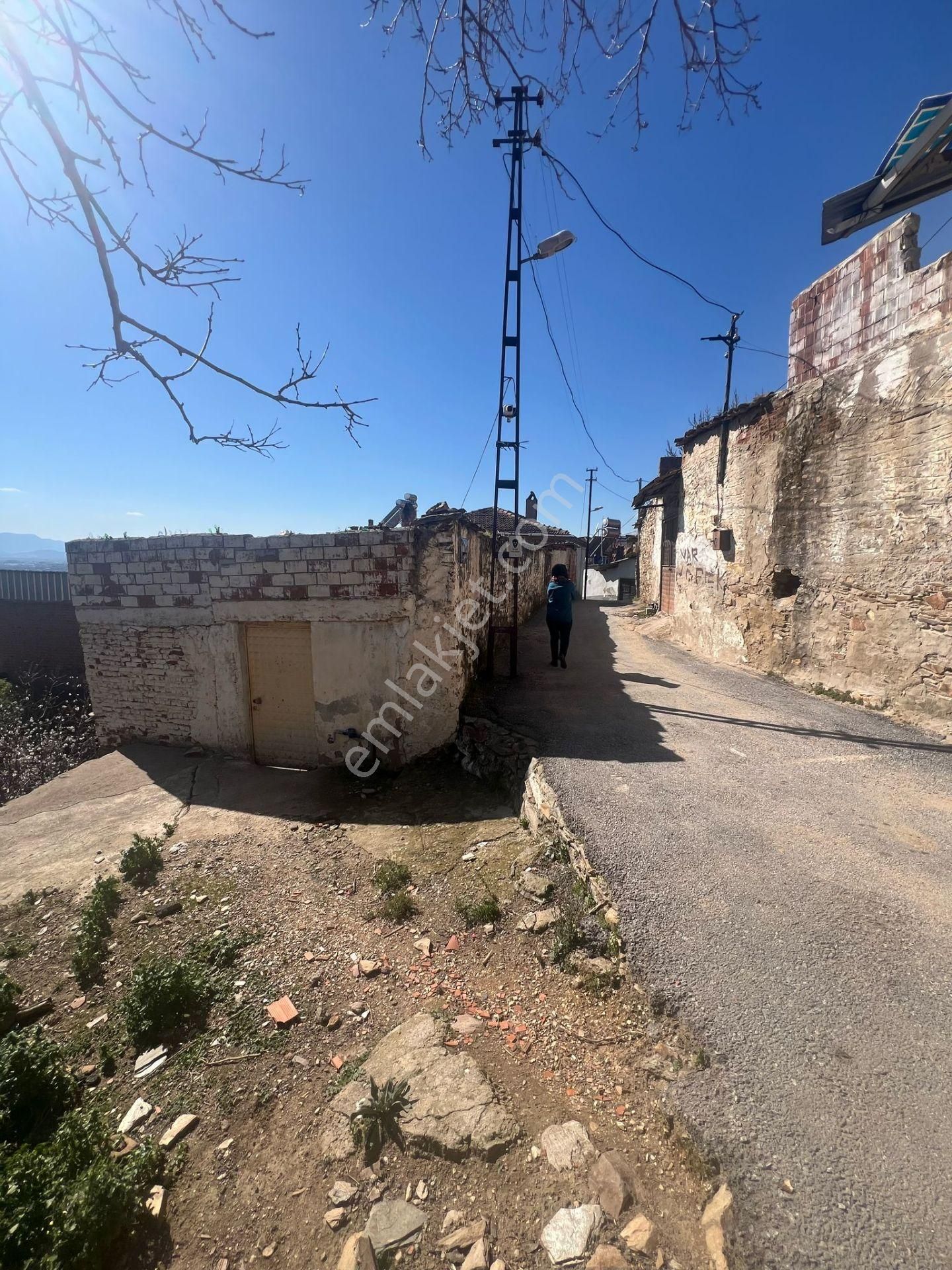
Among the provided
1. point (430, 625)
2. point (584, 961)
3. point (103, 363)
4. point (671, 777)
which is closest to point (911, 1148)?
point (584, 961)

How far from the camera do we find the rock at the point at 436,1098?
211cm

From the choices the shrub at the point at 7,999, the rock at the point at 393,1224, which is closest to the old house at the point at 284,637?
the shrub at the point at 7,999

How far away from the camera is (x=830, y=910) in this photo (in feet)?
9.12

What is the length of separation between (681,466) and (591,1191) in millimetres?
12236

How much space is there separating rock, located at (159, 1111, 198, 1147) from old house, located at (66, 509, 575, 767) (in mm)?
3830

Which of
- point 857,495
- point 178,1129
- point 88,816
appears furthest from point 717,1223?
point 857,495

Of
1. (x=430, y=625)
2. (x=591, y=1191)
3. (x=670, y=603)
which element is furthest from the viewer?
(x=670, y=603)

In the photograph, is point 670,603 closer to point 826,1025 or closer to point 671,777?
point 671,777

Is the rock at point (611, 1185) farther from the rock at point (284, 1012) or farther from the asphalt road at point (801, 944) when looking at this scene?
the rock at point (284, 1012)

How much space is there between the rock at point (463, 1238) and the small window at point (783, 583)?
297 inches

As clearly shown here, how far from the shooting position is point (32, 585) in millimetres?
16859

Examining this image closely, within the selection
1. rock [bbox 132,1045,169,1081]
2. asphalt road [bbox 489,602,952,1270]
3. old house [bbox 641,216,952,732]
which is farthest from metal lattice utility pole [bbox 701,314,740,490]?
rock [bbox 132,1045,169,1081]

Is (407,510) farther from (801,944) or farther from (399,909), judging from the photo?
(801,944)

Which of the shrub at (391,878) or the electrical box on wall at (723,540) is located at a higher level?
the electrical box on wall at (723,540)
